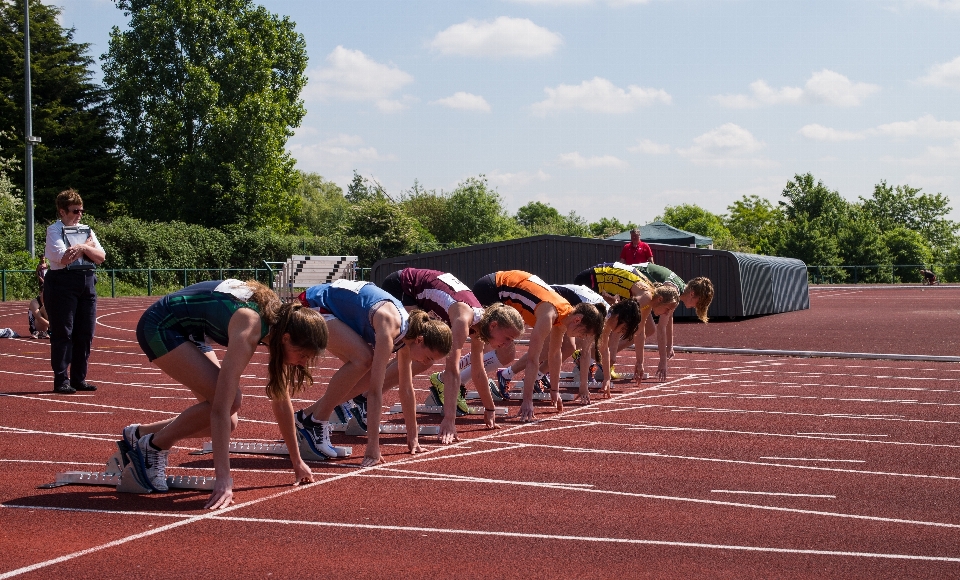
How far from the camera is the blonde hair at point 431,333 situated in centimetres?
643

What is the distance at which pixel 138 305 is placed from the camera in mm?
31688

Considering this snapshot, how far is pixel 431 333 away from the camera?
6.44 meters

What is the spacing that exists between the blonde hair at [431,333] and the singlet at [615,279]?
556 cm

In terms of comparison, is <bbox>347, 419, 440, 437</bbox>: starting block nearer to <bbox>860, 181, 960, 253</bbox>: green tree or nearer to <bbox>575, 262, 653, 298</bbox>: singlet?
<bbox>575, 262, 653, 298</bbox>: singlet

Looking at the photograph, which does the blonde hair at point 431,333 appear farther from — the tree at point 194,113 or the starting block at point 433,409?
the tree at point 194,113

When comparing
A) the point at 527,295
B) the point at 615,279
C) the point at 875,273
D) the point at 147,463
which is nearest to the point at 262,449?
the point at 147,463

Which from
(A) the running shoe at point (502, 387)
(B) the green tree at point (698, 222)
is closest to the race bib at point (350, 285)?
(A) the running shoe at point (502, 387)

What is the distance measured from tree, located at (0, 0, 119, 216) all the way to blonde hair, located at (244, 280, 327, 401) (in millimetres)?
45627

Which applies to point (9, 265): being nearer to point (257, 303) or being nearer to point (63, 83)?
point (63, 83)

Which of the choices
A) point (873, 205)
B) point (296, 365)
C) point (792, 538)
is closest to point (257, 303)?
point (296, 365)

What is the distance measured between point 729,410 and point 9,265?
30569 millimetres

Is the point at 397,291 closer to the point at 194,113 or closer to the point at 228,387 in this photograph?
the point at 228,387

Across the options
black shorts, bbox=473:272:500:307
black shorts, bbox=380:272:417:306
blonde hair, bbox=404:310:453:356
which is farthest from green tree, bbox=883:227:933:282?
blonde hair, bbox=404:310:453:356

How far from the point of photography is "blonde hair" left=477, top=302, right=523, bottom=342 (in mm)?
7195
